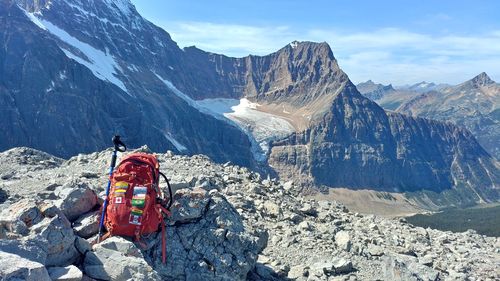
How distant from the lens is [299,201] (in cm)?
2444

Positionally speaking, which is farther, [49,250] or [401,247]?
[401,247]

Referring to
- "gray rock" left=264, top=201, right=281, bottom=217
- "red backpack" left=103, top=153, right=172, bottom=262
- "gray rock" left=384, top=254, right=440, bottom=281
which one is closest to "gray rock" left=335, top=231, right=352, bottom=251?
"gray rock" left=384, top=254, right=440, bottom=281

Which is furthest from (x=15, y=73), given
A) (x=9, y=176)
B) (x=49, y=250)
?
(x=49, y=250)

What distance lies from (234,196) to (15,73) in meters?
200

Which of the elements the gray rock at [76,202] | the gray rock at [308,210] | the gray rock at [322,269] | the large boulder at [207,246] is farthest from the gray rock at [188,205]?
the gray rock at [308,210]

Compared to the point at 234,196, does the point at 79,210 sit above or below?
above

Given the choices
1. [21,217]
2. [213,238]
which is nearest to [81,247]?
[21,217]

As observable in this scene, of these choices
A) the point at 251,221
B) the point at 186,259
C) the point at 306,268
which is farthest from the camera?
the point at 251,221

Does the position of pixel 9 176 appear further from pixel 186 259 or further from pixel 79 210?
pixel 186 259

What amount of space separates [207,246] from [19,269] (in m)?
5.61

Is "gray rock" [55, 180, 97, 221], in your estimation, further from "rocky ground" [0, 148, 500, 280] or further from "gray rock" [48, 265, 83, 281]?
"gray rock" [48, 265, 83, 281]

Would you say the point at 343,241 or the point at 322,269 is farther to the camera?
the point at 343,241

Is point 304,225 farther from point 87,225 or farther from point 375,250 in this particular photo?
point 87,225

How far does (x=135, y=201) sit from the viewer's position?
37.7ft
